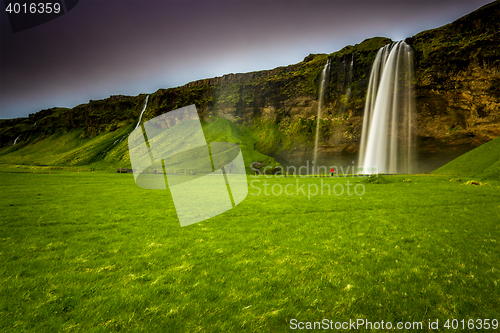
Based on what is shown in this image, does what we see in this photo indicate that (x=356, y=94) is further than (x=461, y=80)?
Yes

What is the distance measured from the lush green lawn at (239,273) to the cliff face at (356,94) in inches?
3727

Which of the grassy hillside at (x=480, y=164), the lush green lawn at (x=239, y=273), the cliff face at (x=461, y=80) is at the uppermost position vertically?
the cliff face at (x=461, y=80)

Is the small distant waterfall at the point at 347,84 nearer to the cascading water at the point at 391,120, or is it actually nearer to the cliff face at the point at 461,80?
the cascading water at the point at 391,120

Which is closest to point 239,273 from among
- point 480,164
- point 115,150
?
point 480,164

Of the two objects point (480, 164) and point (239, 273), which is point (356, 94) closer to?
point (480, 164)

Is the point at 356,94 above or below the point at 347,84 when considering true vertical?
below

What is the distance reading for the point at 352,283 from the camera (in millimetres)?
7176

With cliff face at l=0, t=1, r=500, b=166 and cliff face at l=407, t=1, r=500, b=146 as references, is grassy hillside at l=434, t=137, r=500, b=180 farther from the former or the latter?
cliff face at l=0, t=1, r=500, b=166

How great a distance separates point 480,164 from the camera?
46.1 meters

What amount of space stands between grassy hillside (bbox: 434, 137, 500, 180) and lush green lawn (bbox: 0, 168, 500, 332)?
122 feet

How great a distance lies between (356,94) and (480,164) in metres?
69.5

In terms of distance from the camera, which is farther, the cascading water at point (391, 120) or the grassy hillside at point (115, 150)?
the grassy hillside at point (115, 150)

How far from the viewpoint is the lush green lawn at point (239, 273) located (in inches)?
221

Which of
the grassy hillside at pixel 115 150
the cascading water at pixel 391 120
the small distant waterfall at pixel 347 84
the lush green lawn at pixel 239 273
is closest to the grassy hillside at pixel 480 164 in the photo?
the cascading water at pixel 391 120
